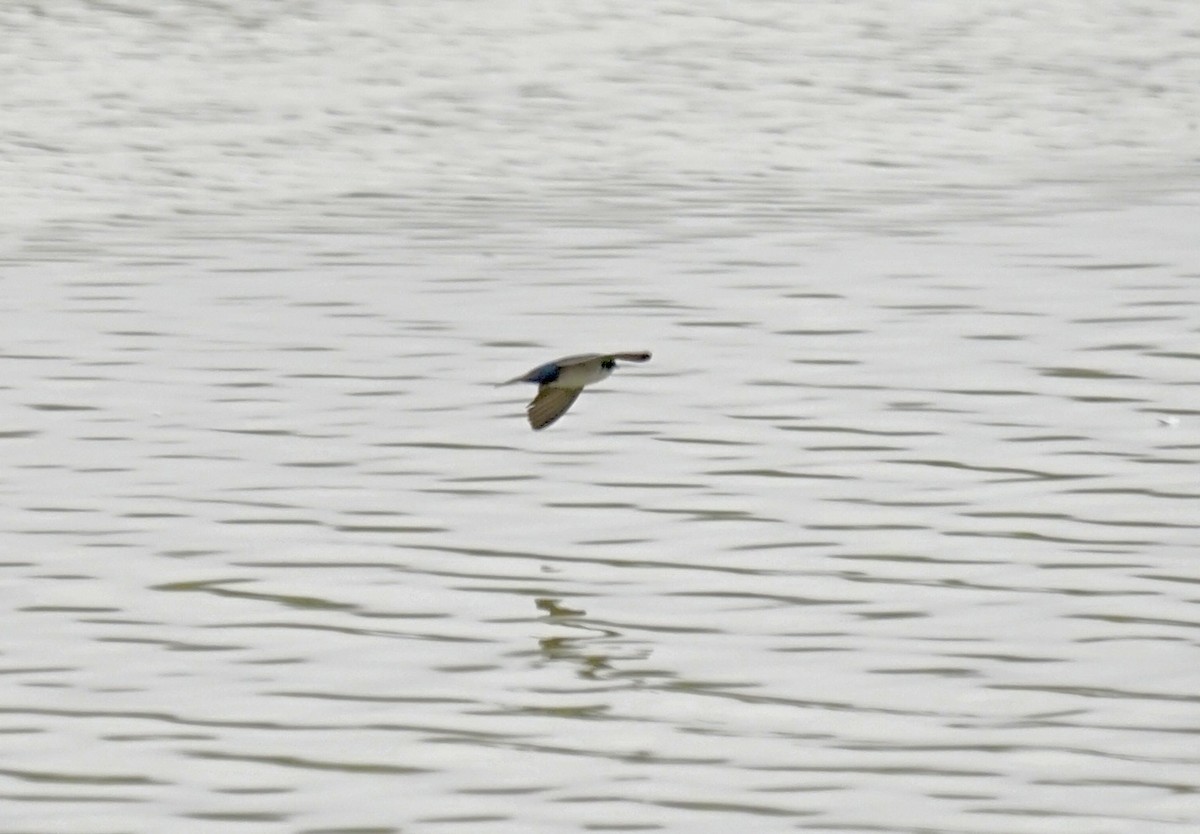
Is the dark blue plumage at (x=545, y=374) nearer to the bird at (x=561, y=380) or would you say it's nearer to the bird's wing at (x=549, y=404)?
the bird at (x=561, y=380)

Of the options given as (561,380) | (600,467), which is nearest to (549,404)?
(561,380)

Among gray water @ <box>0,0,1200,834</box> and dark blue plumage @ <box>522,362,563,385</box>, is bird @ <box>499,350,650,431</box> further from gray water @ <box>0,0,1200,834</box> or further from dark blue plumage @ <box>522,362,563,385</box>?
gray water @ <box>0,0,1200,834</box>

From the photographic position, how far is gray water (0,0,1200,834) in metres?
5.42

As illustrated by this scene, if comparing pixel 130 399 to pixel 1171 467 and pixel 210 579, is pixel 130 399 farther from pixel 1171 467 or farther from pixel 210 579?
pixel 1171 467

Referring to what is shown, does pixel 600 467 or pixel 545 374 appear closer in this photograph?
pixel 545 374

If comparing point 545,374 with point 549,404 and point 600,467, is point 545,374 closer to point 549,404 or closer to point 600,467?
point 549,404

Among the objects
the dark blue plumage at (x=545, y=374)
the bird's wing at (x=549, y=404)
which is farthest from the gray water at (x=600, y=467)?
the dark blue plumage at (x=545, y=374)

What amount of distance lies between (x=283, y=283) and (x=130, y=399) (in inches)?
87.3

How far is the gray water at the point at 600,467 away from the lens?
17.8 feet

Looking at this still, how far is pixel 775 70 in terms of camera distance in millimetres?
17625

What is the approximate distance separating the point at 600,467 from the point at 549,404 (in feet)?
0.78

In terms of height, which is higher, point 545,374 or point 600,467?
point 545,374

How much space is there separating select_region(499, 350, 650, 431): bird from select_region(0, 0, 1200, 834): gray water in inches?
6.7

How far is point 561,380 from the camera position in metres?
7.95
